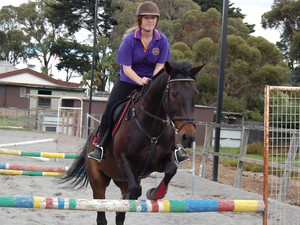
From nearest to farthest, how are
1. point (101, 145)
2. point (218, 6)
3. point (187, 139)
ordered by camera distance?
1. point (187, 139)
2. point (101, 145)
3. point (218, 6)

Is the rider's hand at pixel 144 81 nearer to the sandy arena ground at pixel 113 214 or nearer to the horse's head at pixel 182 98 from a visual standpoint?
the horse's head at pixel 182 98

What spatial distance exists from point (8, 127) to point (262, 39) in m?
17.9

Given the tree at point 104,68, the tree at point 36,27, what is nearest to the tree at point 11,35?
the tree at point 36,27

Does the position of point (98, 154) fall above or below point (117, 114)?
below

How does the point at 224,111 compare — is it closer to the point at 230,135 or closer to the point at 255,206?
the point at 230,135

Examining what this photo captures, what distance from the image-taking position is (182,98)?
3.77m

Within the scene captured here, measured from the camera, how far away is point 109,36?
50219 mm

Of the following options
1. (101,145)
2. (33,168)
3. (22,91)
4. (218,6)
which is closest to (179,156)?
(101,145)

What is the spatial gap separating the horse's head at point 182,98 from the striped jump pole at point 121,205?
0.67 metres

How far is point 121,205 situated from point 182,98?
1078 mm

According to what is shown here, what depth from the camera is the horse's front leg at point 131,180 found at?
14.1ft

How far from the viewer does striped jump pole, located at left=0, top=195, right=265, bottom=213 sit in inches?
140

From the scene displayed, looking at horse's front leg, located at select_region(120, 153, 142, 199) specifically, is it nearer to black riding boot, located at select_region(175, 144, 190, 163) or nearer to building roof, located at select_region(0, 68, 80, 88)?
black riding boot, located at select_region(175, 144, 190, 163)

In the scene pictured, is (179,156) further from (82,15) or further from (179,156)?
(82,15)
